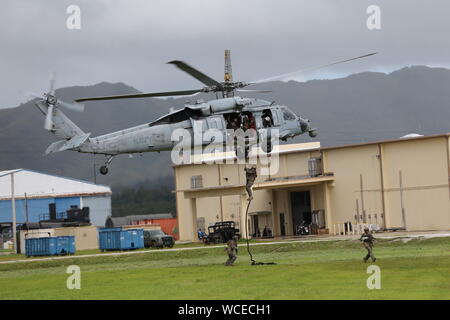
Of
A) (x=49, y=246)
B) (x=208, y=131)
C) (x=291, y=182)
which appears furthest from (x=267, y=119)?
(x=291, y=182)

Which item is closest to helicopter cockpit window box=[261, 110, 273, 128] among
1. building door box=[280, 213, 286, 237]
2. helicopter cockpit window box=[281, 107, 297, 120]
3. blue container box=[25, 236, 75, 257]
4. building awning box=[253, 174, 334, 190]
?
helicopter cockpit window box=[281, 107, 297, 120]

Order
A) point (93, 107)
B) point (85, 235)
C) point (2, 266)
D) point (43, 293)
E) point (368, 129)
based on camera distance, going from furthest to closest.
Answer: point (368, 129) → point (93, 107) → point (85, 235) → point (2, 266) → point (43, 293)

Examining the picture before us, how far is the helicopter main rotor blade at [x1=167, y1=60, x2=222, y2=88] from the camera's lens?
32.7m

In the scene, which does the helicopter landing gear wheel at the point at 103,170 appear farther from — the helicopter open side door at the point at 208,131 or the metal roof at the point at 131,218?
the metal roof at the point at 131,218

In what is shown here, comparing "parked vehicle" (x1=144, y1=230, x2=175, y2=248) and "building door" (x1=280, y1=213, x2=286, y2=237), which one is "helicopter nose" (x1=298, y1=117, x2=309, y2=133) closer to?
"parked vehicle" (x1=144, y1=230, x2=175, y2=248)

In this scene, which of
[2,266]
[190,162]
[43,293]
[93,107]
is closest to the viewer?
[43,293]

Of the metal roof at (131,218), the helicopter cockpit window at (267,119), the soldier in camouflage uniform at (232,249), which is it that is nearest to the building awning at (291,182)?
the metal roof at (131,218)

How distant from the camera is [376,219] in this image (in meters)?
78.9

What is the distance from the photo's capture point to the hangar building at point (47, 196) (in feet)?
427

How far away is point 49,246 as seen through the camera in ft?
234
